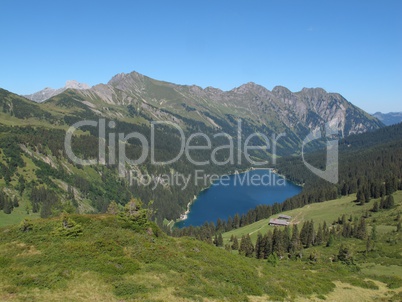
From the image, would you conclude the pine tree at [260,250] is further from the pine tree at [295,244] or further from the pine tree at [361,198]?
the pine tree at [361,198]

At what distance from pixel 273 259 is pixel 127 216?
3515 cm

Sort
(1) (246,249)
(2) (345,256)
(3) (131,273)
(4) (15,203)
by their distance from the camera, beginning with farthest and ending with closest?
1. (4) (15,203)
2. (1) (246,249)
3. (2) (345,256)
4. (3) (131,273)

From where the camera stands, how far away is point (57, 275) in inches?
1304

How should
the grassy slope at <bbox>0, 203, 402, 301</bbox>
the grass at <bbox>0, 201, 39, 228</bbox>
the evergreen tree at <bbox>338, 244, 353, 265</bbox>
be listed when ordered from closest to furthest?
the grassy slope at <bbox>0, 203, 402, 301</bbox>
the evergreen tree at <bbox>338, 244, 353, 265</bbox>
the grass at <bbox>0, 201, 39, 228</bbox>

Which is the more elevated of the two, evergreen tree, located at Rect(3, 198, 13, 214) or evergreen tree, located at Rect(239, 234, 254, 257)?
evergreen tree, located at Rect(3, 198, 13, 214)

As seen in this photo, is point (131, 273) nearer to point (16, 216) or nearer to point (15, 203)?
point (16, 216)

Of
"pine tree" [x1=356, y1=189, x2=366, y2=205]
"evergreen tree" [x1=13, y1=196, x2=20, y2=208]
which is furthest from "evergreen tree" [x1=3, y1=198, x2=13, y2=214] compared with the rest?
"pine tree" [x1=356, y1=189, x2=366, y2=205]

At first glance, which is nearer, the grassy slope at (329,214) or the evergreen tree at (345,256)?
the evergreen tree at (345,256)

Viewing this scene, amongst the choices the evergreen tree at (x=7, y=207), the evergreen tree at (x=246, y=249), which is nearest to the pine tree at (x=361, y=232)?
the evergreen tree at (x=246, y=249)

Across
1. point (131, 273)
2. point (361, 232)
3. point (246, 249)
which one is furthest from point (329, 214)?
point (131, 273)

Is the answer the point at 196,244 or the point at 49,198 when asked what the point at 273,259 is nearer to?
the point at 196,244

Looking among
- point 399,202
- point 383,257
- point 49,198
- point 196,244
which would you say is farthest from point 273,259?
point 49,198

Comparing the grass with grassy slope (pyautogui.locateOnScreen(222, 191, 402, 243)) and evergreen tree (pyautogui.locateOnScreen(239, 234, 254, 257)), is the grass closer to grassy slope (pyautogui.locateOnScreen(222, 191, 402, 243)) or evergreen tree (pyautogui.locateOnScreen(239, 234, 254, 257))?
evergreen tree (pyautogui.locateOnScreen(239, 234, 254, 257))

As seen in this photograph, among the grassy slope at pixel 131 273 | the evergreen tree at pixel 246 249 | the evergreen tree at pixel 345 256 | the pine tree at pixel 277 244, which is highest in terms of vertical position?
the grassy slope at pixel 131 273
